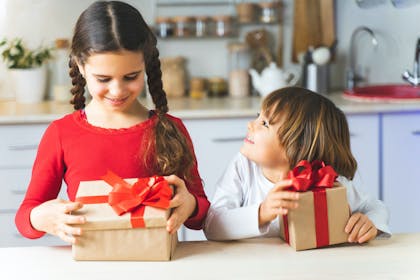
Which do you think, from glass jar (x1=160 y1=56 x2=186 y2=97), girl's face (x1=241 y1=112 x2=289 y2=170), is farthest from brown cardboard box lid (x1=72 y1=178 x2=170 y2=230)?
glass jar (x1=160 y1=56 x2=186 y2=97)

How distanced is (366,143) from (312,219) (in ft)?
6.20

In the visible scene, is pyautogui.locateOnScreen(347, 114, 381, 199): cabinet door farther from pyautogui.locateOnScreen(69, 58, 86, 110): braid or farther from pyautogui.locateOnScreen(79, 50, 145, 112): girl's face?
pyautogui.locateOnScreen(79, 50, 145, 112): girl's face

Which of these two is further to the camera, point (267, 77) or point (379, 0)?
point (379, 0)

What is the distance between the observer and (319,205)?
150cm

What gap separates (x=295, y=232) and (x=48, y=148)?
0.59 m

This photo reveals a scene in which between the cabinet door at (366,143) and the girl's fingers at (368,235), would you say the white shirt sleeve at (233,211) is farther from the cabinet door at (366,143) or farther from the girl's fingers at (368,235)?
the cabinet door at (366,143)

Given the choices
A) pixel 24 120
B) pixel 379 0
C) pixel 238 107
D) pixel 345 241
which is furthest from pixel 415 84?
pixel 345 241

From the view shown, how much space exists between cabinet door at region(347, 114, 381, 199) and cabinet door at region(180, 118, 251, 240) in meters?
0.47

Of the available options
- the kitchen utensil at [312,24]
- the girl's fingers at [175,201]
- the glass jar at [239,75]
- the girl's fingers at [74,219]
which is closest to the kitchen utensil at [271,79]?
the glass jar at [239,75]

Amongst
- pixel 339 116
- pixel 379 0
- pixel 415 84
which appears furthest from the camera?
pixel 379 0

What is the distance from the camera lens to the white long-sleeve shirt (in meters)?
1.60

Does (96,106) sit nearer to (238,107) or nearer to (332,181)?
(332,181)

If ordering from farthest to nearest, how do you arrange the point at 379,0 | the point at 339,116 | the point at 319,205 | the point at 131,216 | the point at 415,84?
the point at 379,0, the point at 415,84, the point at 339,116, the point at 319,205, the point at 131,216

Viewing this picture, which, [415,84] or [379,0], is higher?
[379,0]
